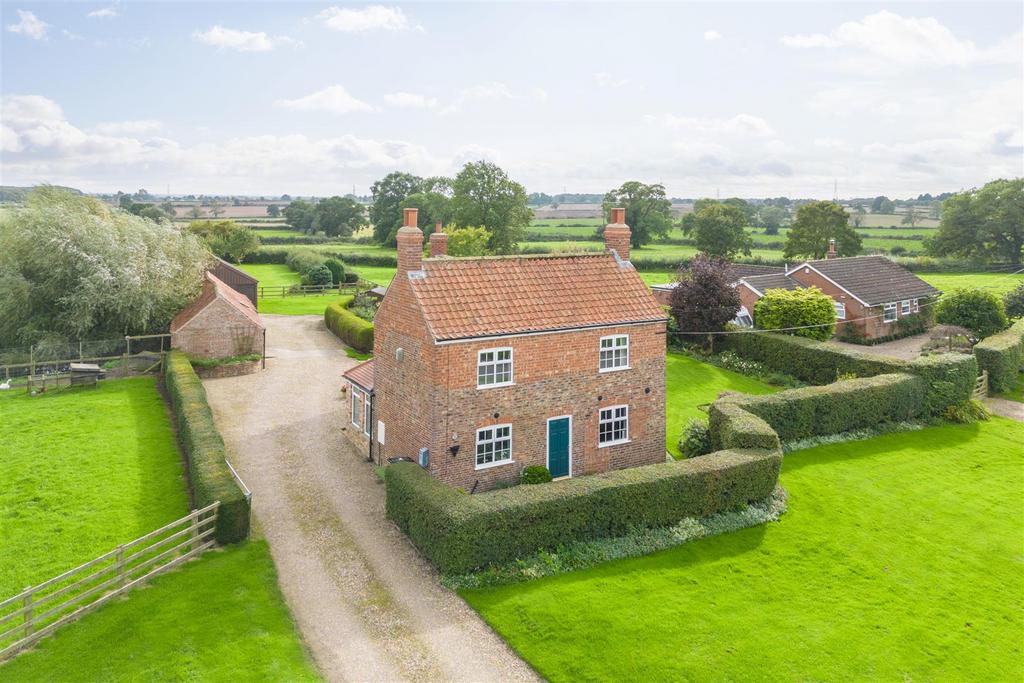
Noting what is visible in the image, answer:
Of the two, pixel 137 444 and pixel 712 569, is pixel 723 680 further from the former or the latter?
pixel 137 444

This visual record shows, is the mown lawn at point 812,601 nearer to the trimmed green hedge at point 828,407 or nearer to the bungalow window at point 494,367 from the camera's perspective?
the trimmed green hedge at point 828,407

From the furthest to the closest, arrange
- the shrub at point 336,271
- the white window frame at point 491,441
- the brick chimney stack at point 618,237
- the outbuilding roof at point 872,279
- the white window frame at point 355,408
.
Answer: the shrub at point 336,271, the outbuilding roof at point 872,279, the white window frame at point 355,408, the brick chimney stack at point 618,237, the white window frame at point 491,441

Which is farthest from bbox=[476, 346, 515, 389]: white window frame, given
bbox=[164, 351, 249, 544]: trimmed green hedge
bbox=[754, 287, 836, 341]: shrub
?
bbox=[754, 287, 836, 341]: shrub

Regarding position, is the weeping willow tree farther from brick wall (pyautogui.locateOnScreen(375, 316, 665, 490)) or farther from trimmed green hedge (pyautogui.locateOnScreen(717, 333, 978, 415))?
trimmed green hedge (pyautogui.locateOnScreen(717, 333, 978, 415))

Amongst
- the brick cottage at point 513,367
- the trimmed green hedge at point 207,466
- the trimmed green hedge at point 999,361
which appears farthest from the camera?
the trimmed green hedge at point 999,361

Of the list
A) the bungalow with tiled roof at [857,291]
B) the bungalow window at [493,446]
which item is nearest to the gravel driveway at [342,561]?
the bungalow window at [493,446]

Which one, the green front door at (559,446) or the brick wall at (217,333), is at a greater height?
the brick wall at (217,333)

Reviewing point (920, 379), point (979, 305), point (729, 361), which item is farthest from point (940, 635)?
point (979, 305)
